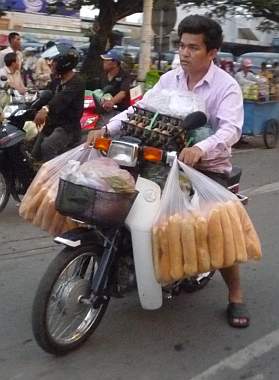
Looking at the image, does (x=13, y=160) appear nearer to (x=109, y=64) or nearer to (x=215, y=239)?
(x=109, y=64)

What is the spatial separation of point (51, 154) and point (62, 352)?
343cm

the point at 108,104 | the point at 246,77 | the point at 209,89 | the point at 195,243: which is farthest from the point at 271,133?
the point at 195,243

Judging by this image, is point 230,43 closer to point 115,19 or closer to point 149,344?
point 115,19

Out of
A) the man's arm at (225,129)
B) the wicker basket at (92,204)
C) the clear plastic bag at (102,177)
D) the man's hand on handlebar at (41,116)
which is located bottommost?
the man's hand on handlebar at (41,116)

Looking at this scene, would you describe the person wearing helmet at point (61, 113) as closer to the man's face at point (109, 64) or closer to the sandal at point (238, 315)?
the man's face at point (109, 64)

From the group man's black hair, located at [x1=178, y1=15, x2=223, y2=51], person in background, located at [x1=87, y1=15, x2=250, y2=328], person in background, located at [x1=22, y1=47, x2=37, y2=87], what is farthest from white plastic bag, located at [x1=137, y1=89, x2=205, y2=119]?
person in background, located at [x1=22, y1=47, x2=37, y2=87]

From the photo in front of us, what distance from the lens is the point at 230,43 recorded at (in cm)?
4438

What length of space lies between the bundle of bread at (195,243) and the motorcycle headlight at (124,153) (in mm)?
359

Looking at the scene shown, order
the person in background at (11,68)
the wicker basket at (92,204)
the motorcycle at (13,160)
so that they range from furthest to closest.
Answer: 1. the person in background at (11,68)
2. the motorcycle at (13,160)
3. the wicker basket at (92,204)

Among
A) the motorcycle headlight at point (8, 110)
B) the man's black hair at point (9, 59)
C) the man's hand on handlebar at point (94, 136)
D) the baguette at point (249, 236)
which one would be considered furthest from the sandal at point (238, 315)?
the man's black hair at point (9, 59)

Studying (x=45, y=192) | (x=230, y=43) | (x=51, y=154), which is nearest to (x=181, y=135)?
(x=45, y=192)

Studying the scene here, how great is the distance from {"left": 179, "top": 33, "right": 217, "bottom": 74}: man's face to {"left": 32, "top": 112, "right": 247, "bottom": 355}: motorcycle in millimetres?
425

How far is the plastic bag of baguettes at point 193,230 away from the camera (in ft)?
10.7

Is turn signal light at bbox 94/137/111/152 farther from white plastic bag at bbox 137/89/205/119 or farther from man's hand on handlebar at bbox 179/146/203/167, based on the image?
man's hand on handlebar at bbox 179/146/203/167
